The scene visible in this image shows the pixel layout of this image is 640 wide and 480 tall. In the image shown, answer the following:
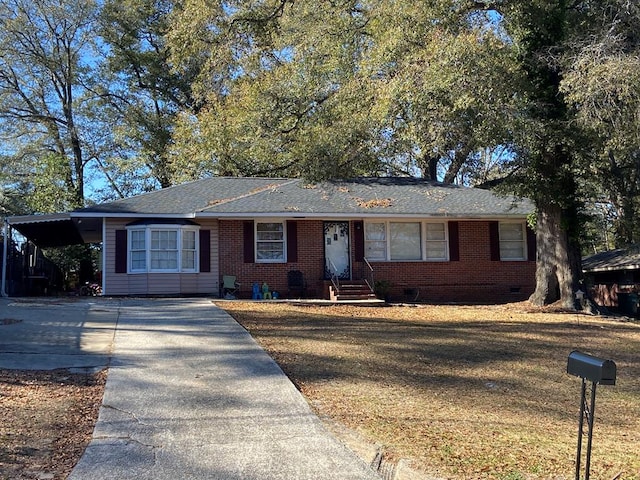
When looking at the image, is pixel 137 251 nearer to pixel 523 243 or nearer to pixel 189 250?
pixel 189 250

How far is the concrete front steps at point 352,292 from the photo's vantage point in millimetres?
17797

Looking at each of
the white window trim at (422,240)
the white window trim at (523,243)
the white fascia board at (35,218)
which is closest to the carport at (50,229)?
the white fascia board at (35,218)

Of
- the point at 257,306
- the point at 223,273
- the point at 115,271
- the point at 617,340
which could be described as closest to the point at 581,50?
the point at 617,340

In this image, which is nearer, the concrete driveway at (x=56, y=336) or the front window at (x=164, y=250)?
the concrete driveway at (x=56, y=336)

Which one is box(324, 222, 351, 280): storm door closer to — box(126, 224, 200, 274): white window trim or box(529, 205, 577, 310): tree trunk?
box(126, 224, 200, 274): white window trim

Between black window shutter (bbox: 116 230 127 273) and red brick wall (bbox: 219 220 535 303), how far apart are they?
3.00 metres

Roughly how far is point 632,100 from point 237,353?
32.7 feet

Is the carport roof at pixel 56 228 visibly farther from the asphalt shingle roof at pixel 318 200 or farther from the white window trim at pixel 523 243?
the white window trim at pixel 523 243

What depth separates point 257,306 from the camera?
15.2m

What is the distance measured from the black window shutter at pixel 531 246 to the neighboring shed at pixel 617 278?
6.34 ft

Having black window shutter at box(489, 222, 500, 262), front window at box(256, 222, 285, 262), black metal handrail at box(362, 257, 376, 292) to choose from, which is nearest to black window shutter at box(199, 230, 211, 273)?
front window at box(256, 222, 285, 262)

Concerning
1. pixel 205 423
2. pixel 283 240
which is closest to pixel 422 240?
pixel 283 240

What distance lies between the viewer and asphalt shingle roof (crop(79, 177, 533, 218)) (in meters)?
18.5

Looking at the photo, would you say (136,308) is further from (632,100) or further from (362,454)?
(632,100)
